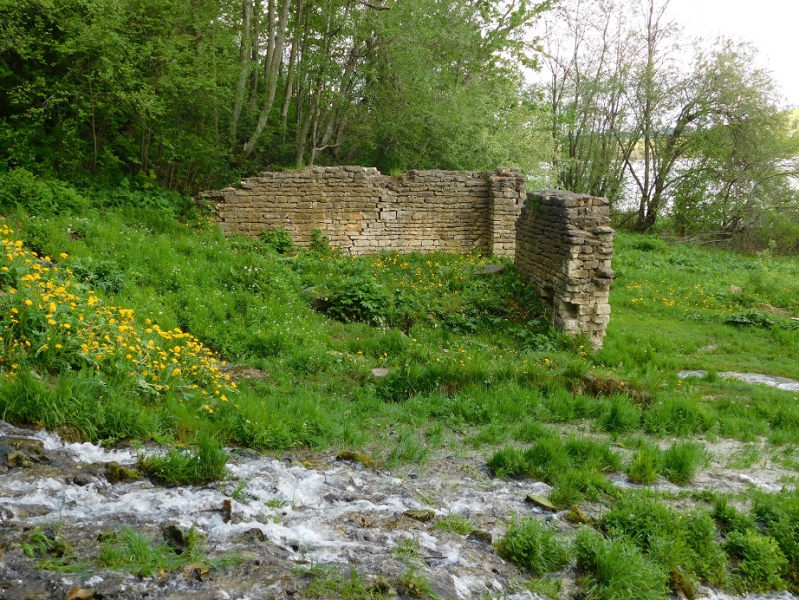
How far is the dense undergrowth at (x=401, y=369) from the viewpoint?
405cm

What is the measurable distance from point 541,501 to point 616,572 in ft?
2.87

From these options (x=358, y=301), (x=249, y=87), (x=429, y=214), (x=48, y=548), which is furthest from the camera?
(x=249, y=87)

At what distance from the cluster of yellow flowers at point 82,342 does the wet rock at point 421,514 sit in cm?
189

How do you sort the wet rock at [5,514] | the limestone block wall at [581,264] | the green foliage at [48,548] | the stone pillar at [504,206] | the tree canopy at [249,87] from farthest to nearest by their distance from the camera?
the stone pillar at [504,206], the tree canopy at [249,87], the limestone block wall at [581,264], the wet rock at [5,514], the green foliage at [48,548]

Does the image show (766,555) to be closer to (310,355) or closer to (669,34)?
(310,355)

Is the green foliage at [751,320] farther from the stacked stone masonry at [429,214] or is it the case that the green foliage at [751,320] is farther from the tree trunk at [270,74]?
the tree trunk at [270,74]

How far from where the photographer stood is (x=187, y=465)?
152 inches

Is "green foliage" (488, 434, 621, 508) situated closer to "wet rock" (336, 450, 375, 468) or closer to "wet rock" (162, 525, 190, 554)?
"wet rock" (336, 450, 375, 468)

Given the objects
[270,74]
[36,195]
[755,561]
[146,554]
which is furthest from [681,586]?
[270,74]

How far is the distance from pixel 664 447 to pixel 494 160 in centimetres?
1093

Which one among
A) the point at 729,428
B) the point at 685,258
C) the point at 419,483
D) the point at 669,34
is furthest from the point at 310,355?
the point at 669,34

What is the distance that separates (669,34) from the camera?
74.2 feet

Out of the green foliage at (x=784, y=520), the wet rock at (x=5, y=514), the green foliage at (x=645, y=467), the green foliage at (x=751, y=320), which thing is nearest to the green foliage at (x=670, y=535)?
the green foliage at (x=784, y=520)

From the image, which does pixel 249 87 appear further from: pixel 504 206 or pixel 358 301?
pixel 358 301
